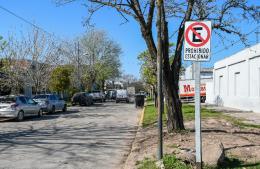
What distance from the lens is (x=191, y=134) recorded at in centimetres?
1457

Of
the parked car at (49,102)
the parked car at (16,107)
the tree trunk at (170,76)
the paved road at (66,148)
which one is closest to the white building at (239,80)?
the tree trunk at (170,76)

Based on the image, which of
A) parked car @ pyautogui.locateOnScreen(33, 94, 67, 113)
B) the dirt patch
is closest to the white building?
the dirt patch

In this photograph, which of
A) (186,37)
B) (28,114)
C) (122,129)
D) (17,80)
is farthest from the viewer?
(17,80)

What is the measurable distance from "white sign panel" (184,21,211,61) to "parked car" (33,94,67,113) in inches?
945

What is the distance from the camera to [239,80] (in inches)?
1374

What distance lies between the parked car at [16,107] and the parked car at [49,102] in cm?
443

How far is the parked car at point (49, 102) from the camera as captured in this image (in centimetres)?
3181

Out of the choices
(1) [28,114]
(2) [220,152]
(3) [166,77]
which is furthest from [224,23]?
(1) [28,114]

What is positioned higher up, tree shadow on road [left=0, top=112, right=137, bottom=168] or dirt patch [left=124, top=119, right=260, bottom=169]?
dirt patch [left=124, top=119, right=260, bottom=169]

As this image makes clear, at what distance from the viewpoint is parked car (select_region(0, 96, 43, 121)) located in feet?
81.4

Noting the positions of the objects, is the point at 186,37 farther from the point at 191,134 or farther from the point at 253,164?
the point at 191,134

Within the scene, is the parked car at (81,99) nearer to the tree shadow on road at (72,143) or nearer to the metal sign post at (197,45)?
the tree shadow on road at (72,143)

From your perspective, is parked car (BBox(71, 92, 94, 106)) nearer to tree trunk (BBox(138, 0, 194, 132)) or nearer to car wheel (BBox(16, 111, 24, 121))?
car wheel (BBox(16, 111, 24, 121))

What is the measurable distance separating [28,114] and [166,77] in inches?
555
